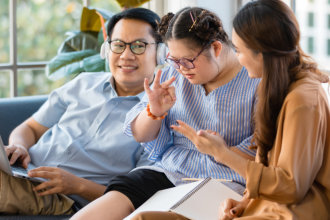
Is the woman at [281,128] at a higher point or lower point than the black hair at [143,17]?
lower

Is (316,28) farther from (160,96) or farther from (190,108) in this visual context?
(160,96)

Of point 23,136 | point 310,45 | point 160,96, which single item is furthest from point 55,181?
point 310,45

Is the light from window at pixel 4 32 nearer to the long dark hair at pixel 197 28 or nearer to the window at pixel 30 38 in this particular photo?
the window at pixel 30 38

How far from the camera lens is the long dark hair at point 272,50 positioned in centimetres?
142

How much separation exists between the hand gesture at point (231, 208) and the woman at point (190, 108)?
0.20m

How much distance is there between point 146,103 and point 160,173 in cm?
30

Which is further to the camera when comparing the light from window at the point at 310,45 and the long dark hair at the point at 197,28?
the light from window at the point at 310,45

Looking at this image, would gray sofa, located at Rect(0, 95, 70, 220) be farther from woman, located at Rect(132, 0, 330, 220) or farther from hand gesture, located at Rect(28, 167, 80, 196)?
woman, located at Rect(132, 0, 330, 220)

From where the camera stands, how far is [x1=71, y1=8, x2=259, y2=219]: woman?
1800 mm

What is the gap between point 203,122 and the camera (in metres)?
1.92

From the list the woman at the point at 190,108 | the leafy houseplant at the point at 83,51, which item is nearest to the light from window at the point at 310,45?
the woman at the point at 190,108

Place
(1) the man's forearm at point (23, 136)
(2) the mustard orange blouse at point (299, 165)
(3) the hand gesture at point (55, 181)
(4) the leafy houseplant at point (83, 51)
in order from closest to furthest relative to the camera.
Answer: (2) the mustard orange blouse at point (299, 165)
(3) the hand gesture at point (55, 181)
(1) the man's forearm at point (23, 136)
(4) the leafy houseplant at point (83, 51)

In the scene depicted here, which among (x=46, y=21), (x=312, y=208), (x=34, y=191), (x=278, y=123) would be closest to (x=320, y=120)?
(x=278, y=123)

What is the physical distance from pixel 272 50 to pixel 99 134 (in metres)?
1.09
